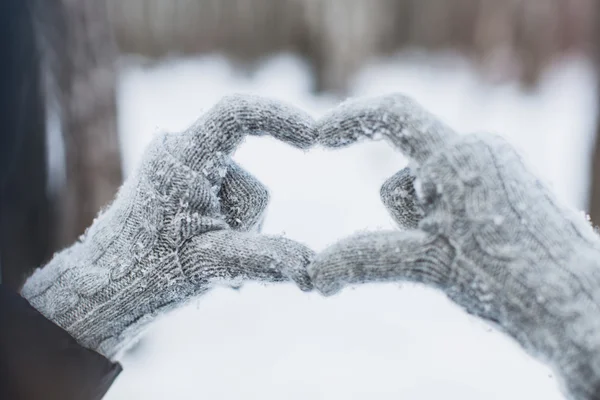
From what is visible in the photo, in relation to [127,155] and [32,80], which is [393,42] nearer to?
[127,155]

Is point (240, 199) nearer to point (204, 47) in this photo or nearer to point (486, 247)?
point (486, 247)

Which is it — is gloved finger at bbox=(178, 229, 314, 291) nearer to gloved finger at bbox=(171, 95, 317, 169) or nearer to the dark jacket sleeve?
gloved finger at bbox=(171, 95, 317, 169)

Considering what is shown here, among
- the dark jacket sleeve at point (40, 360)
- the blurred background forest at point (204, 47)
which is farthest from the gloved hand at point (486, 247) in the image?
the blurred background forest at point (204, 47)

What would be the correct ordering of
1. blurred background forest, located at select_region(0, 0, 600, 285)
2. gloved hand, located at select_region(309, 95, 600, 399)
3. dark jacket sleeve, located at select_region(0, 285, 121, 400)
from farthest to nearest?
blurred background forest, located at select_region(0, 0, 600, 285) < dark jacket sleeve, located at select_region(0, 285, 121, 400) < gloved hand, located at select_region(309, 95, 600, 399)

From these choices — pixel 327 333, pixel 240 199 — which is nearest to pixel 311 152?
pixel 240 199

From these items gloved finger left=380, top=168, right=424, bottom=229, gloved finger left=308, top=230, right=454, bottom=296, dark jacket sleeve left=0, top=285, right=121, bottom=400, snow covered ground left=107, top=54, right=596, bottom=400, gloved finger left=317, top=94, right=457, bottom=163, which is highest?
gloved finger left=317, top=94, right=457, bottom=163

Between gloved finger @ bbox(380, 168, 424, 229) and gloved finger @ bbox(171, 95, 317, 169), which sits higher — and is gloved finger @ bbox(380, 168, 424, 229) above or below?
below

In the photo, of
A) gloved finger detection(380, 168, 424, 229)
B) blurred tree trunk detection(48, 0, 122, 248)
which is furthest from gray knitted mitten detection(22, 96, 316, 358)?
blurred tree trunk detection(48, 0, 122, 248)

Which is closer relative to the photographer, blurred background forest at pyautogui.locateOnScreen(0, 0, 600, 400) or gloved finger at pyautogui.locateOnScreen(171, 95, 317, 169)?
gloved finger at pyautogui.locateOnScreen(171, 95, 317, 169)
